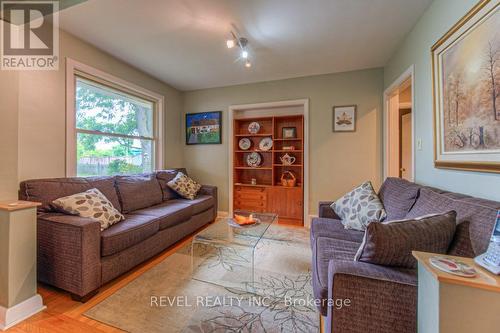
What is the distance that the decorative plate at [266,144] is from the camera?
3.81m

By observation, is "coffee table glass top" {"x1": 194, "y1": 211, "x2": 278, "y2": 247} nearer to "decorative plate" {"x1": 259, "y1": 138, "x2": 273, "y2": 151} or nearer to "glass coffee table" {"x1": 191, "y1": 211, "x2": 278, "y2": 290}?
"glass coffee table" {"x1": 191, "y1": 211, "x2": 278, "y2": 290}

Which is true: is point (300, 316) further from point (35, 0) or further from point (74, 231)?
point (35, 0)

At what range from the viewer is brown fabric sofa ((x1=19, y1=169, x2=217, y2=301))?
1587 mm

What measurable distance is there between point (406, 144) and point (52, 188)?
4896 mm

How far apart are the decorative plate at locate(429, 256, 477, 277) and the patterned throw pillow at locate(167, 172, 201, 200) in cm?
295

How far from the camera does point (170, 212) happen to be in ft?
8.30

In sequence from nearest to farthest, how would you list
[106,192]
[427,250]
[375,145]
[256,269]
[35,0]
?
[427,250] < [35,0] < [256,269] < [106,192] < [375,145]

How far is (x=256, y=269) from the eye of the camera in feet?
6.98

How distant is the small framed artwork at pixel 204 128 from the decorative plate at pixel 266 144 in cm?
79

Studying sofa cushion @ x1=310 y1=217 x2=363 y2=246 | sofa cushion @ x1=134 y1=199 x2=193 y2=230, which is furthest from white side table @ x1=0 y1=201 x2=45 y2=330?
sofa cushion @ x1=310 y1=217 x2=363 y2=246

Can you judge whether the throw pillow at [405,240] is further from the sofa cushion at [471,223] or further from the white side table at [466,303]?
the white side table at [466,303]

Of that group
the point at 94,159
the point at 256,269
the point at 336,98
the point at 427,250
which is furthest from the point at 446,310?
the point at 94,159

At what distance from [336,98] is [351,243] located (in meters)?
2.51

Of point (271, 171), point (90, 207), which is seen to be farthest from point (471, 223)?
point (271, 171)
